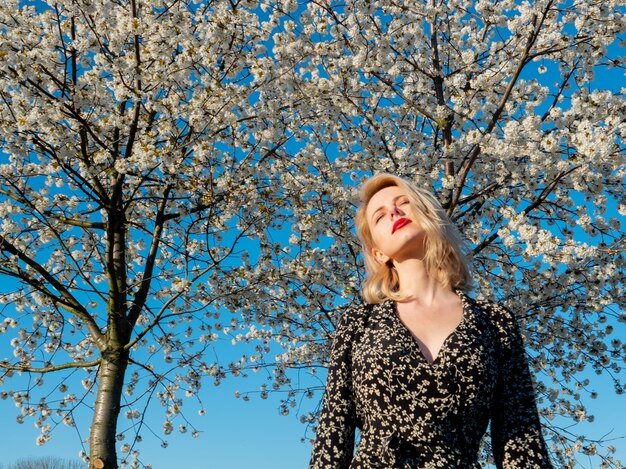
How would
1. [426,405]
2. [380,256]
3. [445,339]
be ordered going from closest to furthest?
1. [426,405]
2. [445,339]
3. [380,256]

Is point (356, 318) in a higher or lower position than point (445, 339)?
higher

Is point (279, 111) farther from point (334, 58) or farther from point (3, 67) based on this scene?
point (3, 67)

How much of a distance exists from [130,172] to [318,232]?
7.99 ft

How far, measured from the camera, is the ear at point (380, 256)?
315cm

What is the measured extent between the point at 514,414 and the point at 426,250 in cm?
78

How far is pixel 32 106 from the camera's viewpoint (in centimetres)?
753

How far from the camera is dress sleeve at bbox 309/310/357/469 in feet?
8.68

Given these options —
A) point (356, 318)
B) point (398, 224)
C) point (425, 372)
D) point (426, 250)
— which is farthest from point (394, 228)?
point (425, 372)

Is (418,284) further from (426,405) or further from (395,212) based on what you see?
(426,405)

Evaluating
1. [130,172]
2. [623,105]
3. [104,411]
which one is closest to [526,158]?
[623,105]

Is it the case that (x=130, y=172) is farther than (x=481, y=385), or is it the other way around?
(x=130, y=172)

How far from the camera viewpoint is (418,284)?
3.02 m

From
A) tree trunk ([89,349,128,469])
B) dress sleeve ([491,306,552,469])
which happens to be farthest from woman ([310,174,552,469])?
tree trunk ([89,349,128,469])

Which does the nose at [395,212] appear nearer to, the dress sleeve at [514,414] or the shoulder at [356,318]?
the shoulder at [356,318]
